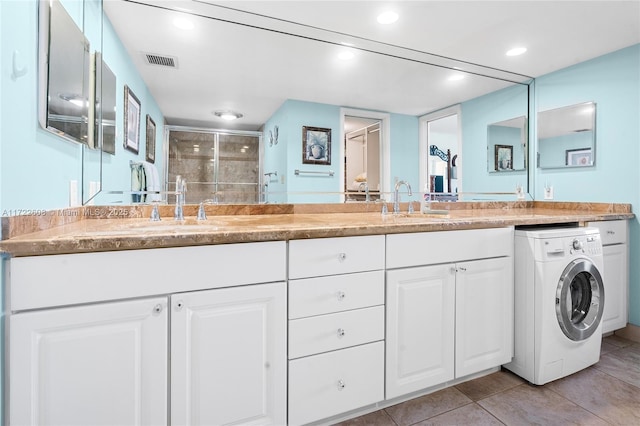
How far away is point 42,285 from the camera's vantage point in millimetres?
891

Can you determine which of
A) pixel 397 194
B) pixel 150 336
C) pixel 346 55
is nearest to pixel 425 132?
pixel 397 194

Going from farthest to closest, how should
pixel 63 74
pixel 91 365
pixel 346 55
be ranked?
pixel 346 55, pixel 63 74, pixel 91 365

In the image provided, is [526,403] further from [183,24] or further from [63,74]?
[183,24]

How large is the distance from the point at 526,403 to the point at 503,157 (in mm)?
1973

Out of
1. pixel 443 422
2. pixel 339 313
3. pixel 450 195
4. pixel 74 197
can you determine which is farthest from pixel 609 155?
pixel 74 197

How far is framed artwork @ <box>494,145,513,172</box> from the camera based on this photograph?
272 centimetres

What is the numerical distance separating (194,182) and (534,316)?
2.01m

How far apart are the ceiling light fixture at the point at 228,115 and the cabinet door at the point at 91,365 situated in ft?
3.80

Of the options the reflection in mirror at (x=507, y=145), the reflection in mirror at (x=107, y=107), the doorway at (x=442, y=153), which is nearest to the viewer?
the reflection in mirror at (x=107, y=107)

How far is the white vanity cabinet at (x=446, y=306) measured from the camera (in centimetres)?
143

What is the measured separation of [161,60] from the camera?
173cm

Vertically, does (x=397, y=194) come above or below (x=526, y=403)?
above

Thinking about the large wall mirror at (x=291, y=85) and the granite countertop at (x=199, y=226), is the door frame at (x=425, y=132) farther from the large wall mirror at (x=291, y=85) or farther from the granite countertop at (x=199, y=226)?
the granite countertop at (x=199, y=226)

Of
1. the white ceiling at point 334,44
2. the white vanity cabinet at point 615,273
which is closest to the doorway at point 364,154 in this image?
the white ceiling at point 334,44
